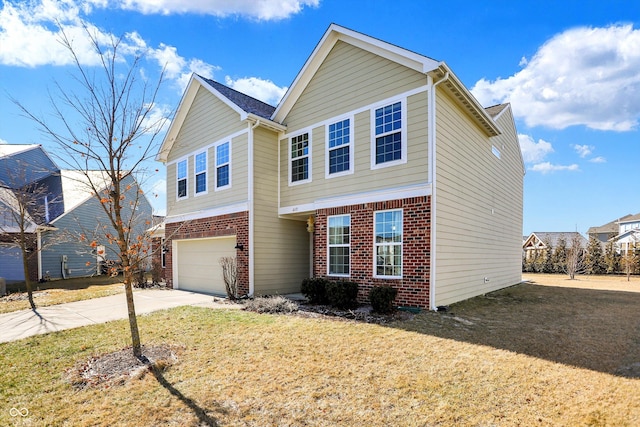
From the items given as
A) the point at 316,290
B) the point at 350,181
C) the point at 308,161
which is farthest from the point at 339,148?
the point at 316,290

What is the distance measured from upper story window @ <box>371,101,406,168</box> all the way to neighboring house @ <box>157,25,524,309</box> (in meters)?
0.04

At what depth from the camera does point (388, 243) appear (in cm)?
923

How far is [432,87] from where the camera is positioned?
864cm

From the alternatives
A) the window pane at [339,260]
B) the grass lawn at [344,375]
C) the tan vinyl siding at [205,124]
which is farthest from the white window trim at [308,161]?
the grass lawn at [344,375]

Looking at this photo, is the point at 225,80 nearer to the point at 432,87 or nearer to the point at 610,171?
the point at 432,87

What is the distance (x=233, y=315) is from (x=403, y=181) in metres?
5.53

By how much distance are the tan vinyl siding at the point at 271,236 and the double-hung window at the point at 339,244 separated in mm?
2390

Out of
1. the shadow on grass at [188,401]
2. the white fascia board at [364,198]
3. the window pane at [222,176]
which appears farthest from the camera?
the window pane at [222,176]

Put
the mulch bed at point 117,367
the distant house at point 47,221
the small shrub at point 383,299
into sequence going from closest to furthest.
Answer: the mulch bed at point 117,367, the small shrub at point 383,299, the distant house at point 47,221

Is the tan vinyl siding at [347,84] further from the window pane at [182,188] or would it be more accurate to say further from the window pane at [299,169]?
the window pane at [182,188]

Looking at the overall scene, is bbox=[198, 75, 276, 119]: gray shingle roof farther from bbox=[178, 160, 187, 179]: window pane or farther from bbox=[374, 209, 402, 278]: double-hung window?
bbox=[374, 209, 402, 278]: double-hung window

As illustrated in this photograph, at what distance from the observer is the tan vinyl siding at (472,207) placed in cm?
902

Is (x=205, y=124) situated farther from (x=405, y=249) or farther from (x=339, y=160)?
(x=405, y=249)

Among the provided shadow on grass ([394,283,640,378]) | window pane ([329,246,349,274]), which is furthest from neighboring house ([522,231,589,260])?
window pane ([329,246,349,274])
